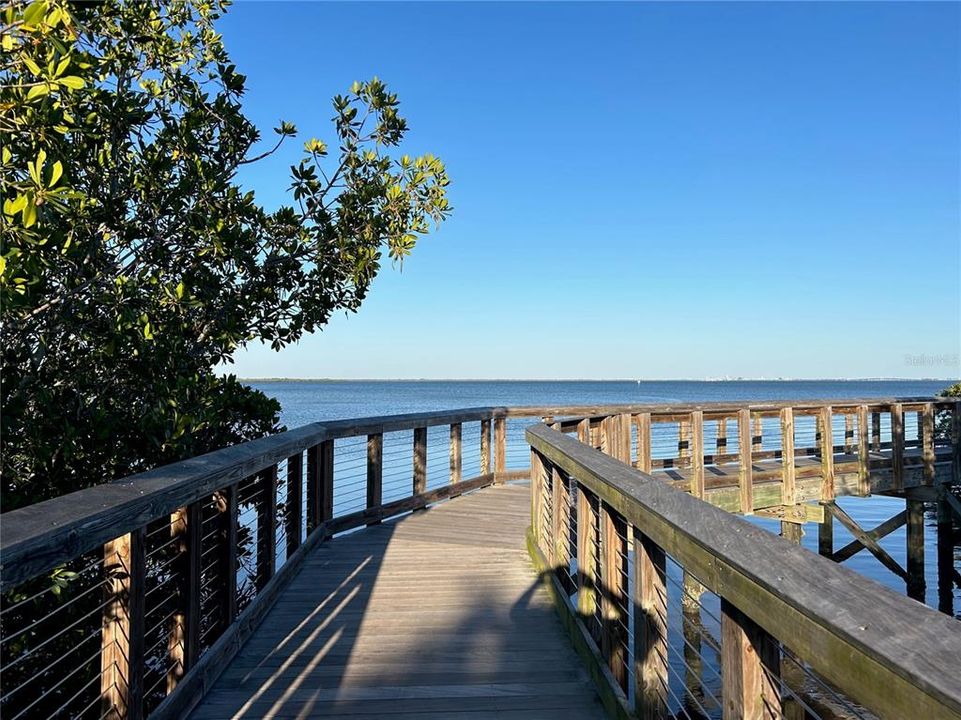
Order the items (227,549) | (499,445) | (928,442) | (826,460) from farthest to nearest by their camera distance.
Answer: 1. (928,442)
2. (826,460)
3. (499,445)
4. (227,549)

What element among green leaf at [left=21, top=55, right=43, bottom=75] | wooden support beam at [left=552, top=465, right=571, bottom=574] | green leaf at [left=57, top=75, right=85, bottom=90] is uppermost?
green leaf at [left=21, top=55, right=43, bottom=75]

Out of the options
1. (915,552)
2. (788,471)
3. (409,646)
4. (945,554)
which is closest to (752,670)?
(409,646)

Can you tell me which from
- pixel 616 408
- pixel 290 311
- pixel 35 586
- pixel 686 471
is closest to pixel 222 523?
pixel 35 586

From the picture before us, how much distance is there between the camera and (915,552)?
11828mm

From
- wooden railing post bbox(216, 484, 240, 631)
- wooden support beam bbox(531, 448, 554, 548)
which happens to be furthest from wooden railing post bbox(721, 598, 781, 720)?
wooden support beam bbox(531, 448, 554, 548)

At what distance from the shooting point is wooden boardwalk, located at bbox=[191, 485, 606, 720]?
3047 mm

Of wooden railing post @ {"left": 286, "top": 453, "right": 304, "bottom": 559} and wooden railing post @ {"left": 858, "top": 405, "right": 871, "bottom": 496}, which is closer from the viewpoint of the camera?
wooden railing post @ {"left": 286, "top": 453, "right": 304, "bottom": 559}

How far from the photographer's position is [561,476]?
424 centimetres

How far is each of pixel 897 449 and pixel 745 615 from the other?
37.2 ft

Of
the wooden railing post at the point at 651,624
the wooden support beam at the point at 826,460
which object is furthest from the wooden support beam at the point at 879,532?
the wooden railing post at the point at 651,624

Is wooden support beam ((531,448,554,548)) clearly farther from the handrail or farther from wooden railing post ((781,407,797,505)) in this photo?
wooden railing post ((781,407,797,505))

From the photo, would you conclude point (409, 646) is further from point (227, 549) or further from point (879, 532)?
point (879, 532)

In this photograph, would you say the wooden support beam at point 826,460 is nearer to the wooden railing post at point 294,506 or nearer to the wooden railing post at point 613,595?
the wooden railing post at point 294,506

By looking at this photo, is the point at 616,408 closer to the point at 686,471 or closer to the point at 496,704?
A: the point at 686,471
